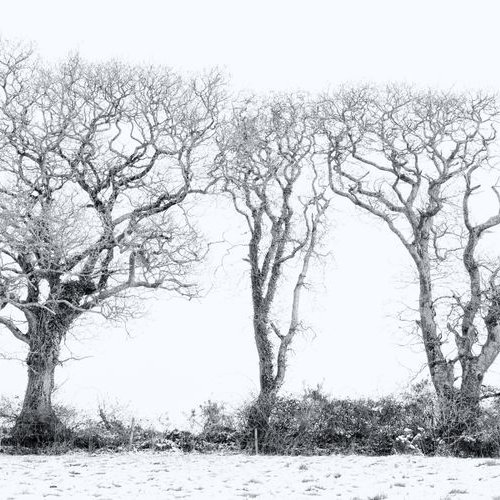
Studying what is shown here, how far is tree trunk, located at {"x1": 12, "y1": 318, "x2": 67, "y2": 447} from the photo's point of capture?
22797 mm

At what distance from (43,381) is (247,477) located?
912 cm

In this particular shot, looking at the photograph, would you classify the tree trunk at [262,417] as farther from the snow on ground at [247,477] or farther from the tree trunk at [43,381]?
the tree trunk at [43,381]

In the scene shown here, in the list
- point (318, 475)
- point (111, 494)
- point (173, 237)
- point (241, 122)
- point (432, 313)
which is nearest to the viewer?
point (111, 494)

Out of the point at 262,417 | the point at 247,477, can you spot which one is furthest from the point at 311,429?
the point at 247,477

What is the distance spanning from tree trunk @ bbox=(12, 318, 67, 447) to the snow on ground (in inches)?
54.9

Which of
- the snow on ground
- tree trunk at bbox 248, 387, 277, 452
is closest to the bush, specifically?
tree trunk at bbox 248, 387, 277, 452

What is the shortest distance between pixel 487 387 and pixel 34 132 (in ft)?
55.5

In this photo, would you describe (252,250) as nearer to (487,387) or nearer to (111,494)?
(487,387)

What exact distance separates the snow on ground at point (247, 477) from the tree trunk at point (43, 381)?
139 centimetres

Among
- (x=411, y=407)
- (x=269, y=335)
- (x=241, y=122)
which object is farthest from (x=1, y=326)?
(x=411, y=407)

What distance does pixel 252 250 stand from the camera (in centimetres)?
2670

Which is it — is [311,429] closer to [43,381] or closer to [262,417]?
[262,417]

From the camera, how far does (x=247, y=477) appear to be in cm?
1692

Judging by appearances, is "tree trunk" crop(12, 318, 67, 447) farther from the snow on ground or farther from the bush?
the snow on ground
